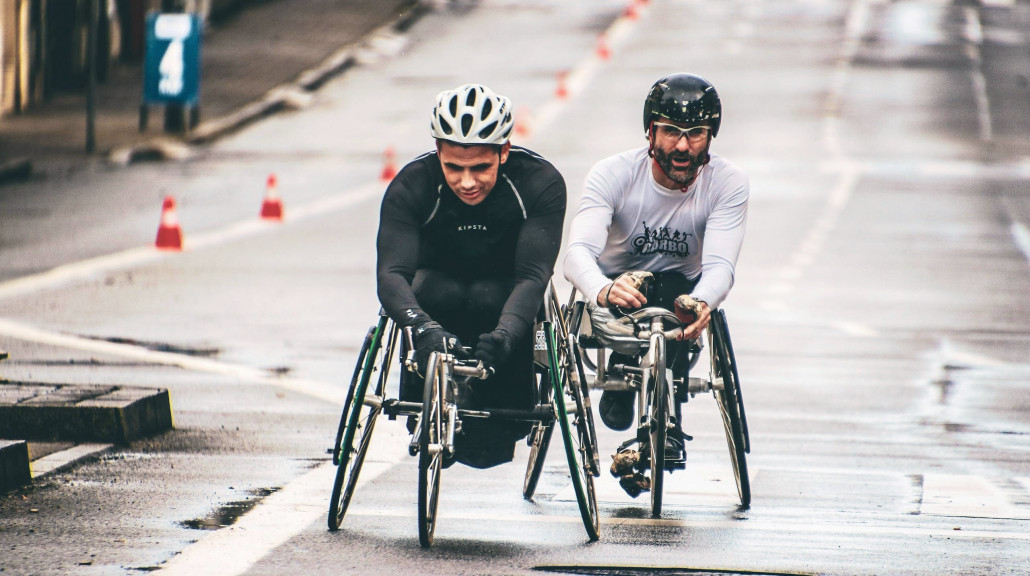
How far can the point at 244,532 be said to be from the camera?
646cm

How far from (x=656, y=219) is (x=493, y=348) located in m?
1.34

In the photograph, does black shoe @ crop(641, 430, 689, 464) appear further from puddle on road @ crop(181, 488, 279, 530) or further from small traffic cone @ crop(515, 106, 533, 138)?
small traffic cone @ crop(515, 106, 533, 138)

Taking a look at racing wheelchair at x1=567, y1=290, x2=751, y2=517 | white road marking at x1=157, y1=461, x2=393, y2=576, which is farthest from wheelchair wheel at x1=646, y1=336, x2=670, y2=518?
white road marking at x1=157, y1=461, x2=393, y2=576

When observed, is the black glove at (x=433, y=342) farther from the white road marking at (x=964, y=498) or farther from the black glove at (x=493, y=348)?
the white road marking at (x=964, y=498)

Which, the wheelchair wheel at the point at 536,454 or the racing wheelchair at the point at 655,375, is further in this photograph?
the wheelchair wheel at the point at 536,454

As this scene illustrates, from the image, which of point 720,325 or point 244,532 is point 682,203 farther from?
point 244,532

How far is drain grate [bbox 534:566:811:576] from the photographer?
586cm

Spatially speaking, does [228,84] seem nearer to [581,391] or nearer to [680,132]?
[680,132]

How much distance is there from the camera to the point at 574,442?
6562 millimetres

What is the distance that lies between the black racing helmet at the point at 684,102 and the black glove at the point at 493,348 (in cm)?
139

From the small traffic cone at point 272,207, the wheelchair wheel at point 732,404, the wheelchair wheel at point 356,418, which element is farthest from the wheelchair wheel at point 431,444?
the small traffic cone at point 272,207

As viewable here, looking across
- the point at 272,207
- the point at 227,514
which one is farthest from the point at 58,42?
the point at 227,514

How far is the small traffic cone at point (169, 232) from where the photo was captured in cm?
1753

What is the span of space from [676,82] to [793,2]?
171ft
